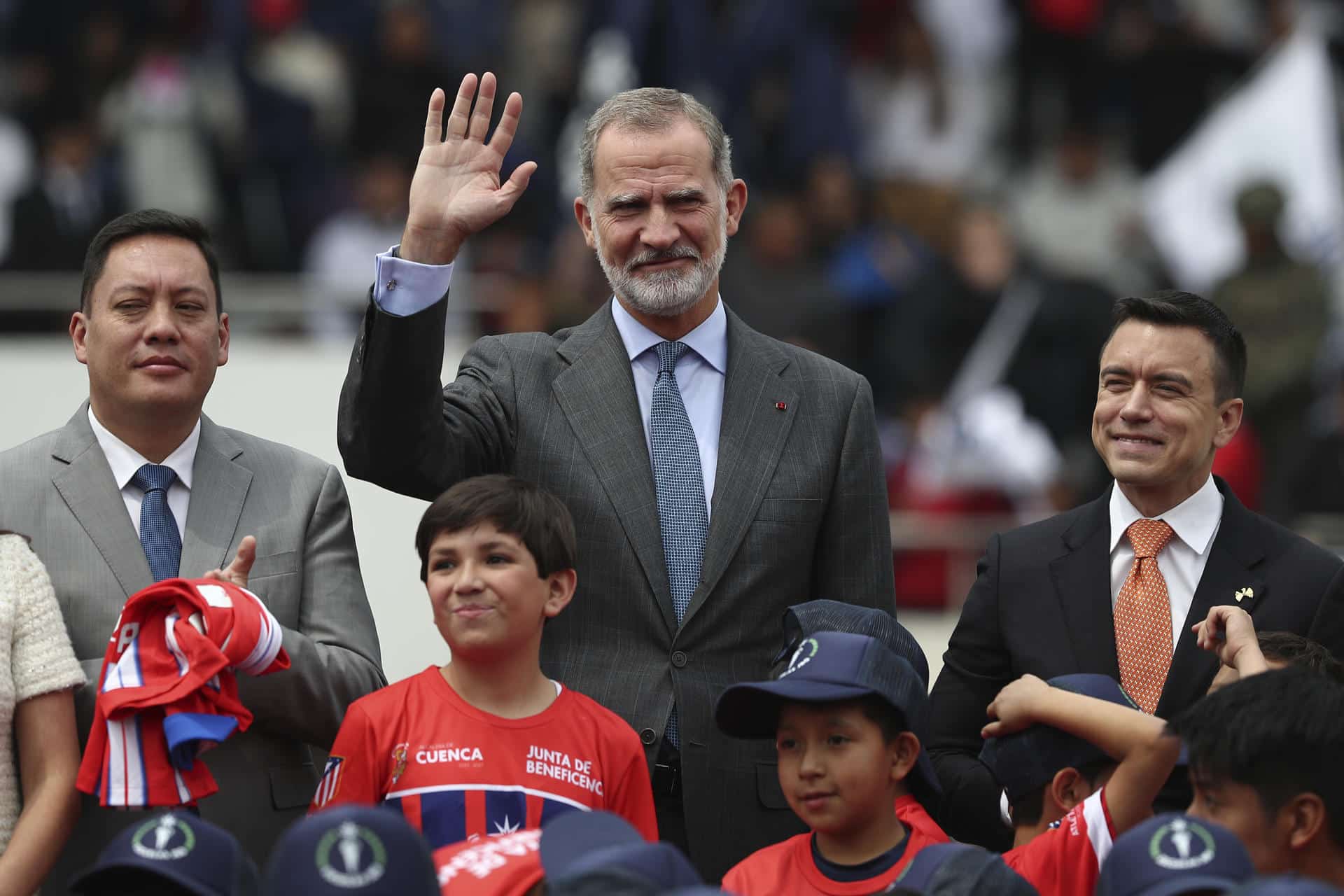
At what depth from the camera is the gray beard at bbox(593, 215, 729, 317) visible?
4004 millimetres

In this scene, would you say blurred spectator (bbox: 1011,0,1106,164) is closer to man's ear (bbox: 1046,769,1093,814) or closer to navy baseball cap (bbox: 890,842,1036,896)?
man's ear (bbox: 1046,769,1093,814)

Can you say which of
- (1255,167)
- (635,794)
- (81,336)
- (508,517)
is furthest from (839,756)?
(1255,167)

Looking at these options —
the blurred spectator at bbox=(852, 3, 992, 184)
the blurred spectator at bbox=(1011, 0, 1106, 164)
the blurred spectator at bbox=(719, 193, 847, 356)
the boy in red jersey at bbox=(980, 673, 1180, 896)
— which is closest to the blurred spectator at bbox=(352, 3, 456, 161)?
the blurred spectator at bbox=(719, 193, 847, 356)

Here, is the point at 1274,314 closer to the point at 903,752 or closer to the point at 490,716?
the point at 903,752

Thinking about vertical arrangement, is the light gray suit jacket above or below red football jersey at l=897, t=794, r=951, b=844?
above

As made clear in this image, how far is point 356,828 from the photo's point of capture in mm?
2701

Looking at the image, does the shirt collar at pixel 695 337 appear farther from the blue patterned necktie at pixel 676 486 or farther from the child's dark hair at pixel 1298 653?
the child's dark hair at pixel 1298 653

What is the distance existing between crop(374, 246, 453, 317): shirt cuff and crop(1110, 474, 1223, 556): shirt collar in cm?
142

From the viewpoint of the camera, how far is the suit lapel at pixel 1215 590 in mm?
3779

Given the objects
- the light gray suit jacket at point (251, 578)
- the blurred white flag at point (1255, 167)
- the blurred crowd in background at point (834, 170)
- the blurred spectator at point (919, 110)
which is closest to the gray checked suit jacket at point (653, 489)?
the light gray suit jacket at point (251, 578)

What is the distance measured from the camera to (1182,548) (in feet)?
12.9

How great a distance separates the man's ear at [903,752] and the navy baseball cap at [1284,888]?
41.6 inches

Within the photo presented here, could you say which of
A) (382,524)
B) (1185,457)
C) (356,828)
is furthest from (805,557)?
(382,524)

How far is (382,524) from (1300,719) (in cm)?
614
